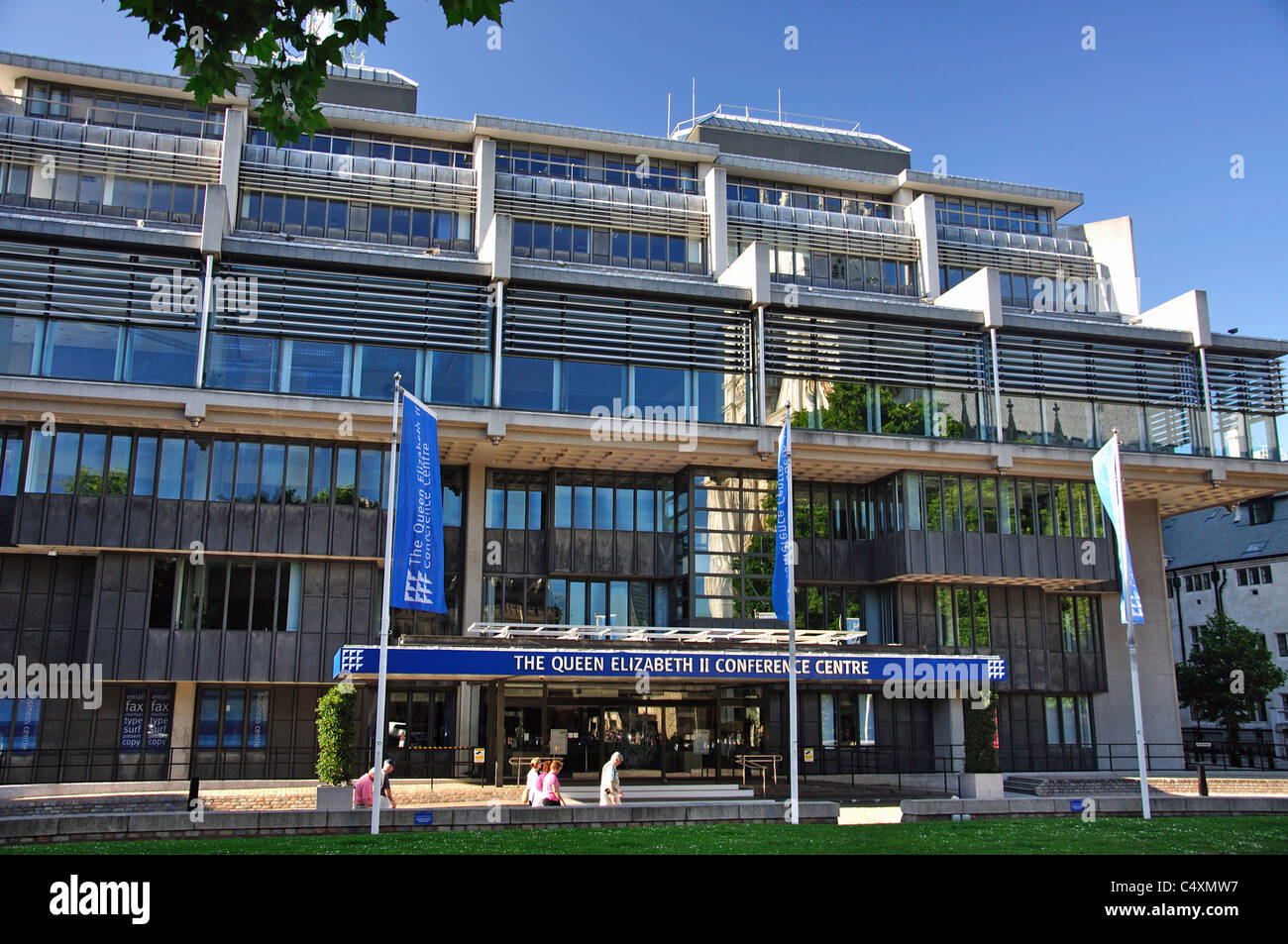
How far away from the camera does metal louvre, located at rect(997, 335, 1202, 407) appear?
35625 millimetres

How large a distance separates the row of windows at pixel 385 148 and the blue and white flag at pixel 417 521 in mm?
20280

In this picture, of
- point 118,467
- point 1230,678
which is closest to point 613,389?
point 118,467

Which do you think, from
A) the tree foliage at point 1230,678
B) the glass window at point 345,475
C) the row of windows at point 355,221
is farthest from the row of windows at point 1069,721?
the row of windows at point 355,221

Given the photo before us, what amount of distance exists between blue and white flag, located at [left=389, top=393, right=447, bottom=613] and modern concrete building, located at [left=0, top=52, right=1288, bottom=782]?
163 inches

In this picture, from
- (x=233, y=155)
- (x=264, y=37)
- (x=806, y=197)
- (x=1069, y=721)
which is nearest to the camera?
(x=264, y=37)

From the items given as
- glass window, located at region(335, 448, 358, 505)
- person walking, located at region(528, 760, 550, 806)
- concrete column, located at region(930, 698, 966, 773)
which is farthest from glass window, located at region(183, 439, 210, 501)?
concrete column, located at region(930, 698, 966, 773)

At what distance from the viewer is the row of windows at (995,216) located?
145 feet

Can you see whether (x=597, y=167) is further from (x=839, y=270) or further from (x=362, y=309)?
(x=362, y=309)

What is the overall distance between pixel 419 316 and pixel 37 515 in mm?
11582

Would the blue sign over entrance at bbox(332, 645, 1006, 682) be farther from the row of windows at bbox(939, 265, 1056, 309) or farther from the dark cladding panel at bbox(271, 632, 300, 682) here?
the row of windows at bbox(939, 265, 1056, 309)

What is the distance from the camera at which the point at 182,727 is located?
96.8ft

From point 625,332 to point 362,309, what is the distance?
308 inches
